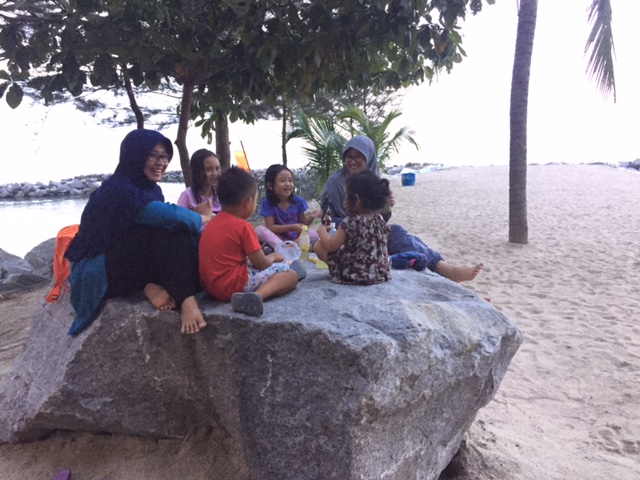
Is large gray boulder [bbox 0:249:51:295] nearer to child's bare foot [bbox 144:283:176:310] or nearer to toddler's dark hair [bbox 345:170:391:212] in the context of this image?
child's bare foot [bbox 144:283:176:310]

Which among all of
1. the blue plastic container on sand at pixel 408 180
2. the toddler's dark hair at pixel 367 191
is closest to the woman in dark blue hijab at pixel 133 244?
the toddler's dark hair at pixel 367 191

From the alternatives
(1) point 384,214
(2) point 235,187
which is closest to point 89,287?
(2) point 235,187

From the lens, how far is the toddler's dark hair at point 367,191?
9.26 ft

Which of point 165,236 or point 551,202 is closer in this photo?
point 165,236

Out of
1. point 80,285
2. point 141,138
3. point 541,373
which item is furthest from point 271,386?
point 541,373

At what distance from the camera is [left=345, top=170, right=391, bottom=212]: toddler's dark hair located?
2822mm

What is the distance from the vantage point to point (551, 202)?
12.6m

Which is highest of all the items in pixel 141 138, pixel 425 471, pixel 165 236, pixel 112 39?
pixel 112 39

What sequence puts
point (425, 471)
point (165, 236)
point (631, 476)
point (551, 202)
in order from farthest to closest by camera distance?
point (551, 202)
point (631, 476)
point (165, 236)
point (425, 471)

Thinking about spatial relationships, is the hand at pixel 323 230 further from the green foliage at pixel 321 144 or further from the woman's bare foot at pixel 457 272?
the green foliage at pixel 321 144

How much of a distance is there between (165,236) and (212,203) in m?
1.38

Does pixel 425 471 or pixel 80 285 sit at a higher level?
pixel 80 285

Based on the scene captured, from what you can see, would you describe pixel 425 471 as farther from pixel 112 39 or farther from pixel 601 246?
pixel 601 246

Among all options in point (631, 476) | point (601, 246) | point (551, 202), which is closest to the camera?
point (631, 476)
